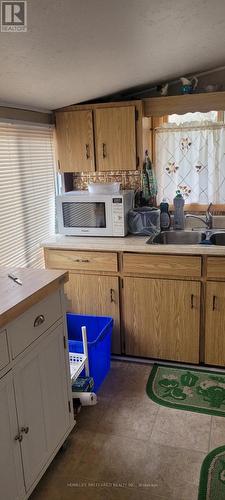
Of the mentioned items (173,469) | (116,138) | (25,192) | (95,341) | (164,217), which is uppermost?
(116,138)

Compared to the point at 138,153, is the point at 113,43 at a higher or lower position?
Result: higher

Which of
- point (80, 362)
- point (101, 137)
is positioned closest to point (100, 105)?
point (101, 137)

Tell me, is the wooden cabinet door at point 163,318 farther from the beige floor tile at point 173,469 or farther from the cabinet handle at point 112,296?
the beige floor tile at point 173,469

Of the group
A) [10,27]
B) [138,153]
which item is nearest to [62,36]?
[10,27]

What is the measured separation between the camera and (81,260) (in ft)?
8.73

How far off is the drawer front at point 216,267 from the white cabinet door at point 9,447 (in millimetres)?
1444

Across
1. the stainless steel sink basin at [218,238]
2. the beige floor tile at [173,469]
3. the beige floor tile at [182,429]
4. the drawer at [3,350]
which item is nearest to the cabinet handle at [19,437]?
the drawer at [3,350]

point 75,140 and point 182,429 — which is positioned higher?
point 75,140

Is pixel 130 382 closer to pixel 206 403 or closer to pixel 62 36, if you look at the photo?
pixel 206 403

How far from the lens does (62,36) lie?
1.54 meters

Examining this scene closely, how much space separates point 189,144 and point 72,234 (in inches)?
46.1

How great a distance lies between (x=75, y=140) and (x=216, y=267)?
56.8 inches

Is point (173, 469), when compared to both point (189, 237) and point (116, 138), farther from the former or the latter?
point (116, 138)

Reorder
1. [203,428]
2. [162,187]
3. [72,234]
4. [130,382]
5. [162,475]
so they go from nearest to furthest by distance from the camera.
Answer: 1. [162,475]
2. [203,428]
3. [130,382]
4. [72,234]
5. [162,187]
